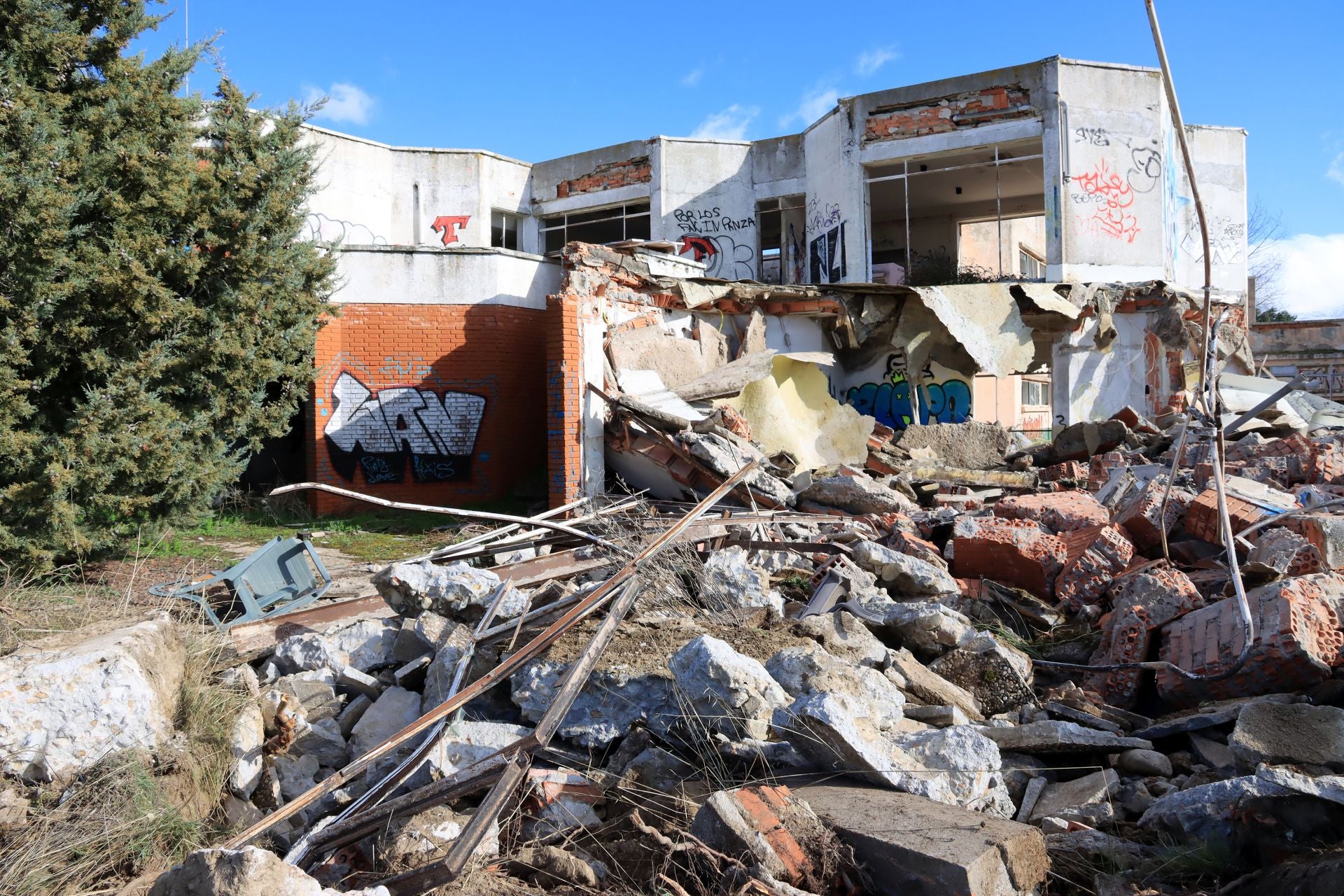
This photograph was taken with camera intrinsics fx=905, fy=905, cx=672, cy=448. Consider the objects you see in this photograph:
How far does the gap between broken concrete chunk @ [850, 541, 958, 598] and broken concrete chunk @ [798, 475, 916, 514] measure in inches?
119

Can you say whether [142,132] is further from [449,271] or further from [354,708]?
[354,708]

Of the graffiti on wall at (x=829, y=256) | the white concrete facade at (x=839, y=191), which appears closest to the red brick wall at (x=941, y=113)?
the white concrete facade at (x=839, y=191)

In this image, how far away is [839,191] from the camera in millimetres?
18281

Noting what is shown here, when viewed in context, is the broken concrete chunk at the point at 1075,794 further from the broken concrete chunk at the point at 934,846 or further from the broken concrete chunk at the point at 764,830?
the broken concrete chunk at the point at 764,830

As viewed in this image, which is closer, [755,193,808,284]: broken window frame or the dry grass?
the dry grass

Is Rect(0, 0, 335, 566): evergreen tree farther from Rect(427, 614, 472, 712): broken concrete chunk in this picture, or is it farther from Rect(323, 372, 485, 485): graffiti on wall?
Rect(427, 614, 472, 712): broken concrete chunk

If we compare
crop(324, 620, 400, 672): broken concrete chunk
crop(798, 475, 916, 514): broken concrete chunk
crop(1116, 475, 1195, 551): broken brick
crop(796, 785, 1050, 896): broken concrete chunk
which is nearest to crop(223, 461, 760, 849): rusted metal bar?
crop(324, 620, 400, 672): broken concrete chunk

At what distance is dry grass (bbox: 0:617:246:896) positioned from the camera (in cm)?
313

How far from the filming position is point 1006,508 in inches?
317

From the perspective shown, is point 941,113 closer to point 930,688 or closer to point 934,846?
point 930,688

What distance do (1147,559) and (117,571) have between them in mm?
8472

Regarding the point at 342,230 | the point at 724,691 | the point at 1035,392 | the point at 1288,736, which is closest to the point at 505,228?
the point at 342,230

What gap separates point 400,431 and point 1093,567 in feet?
31.2

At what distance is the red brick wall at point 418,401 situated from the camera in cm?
1273
